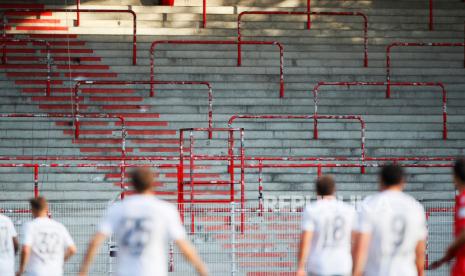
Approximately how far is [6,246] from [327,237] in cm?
351

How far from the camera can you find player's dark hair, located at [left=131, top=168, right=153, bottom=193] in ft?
27.6

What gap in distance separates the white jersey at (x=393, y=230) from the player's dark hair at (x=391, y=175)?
0.28ft

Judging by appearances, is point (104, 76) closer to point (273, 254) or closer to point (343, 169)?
point (343, 169)

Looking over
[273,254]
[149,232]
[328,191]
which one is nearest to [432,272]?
[273,254]

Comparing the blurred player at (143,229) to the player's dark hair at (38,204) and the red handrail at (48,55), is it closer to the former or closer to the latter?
the player's dark hair at (38,204)

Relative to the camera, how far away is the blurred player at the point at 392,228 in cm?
930

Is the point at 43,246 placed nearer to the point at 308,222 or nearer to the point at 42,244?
the point at 42,244

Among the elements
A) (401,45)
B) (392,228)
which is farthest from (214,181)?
(392,228)

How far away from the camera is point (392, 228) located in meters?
9.34

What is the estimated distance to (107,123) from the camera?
68.6 ft

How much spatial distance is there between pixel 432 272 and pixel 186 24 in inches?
374

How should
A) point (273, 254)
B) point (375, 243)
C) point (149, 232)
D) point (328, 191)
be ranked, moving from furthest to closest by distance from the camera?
1. point (273, 254)
2. point (328, 191)
3. point (375, 243)
4. point (149, 232)

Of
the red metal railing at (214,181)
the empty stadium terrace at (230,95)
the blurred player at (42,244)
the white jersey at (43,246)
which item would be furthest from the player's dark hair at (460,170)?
the empty stadium terrace at (230,95)

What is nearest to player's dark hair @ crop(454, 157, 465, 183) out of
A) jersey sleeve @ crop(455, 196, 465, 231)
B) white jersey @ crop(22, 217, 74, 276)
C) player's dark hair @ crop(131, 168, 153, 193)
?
jersey sleeve @ crop(455, 196, 465, 231)
